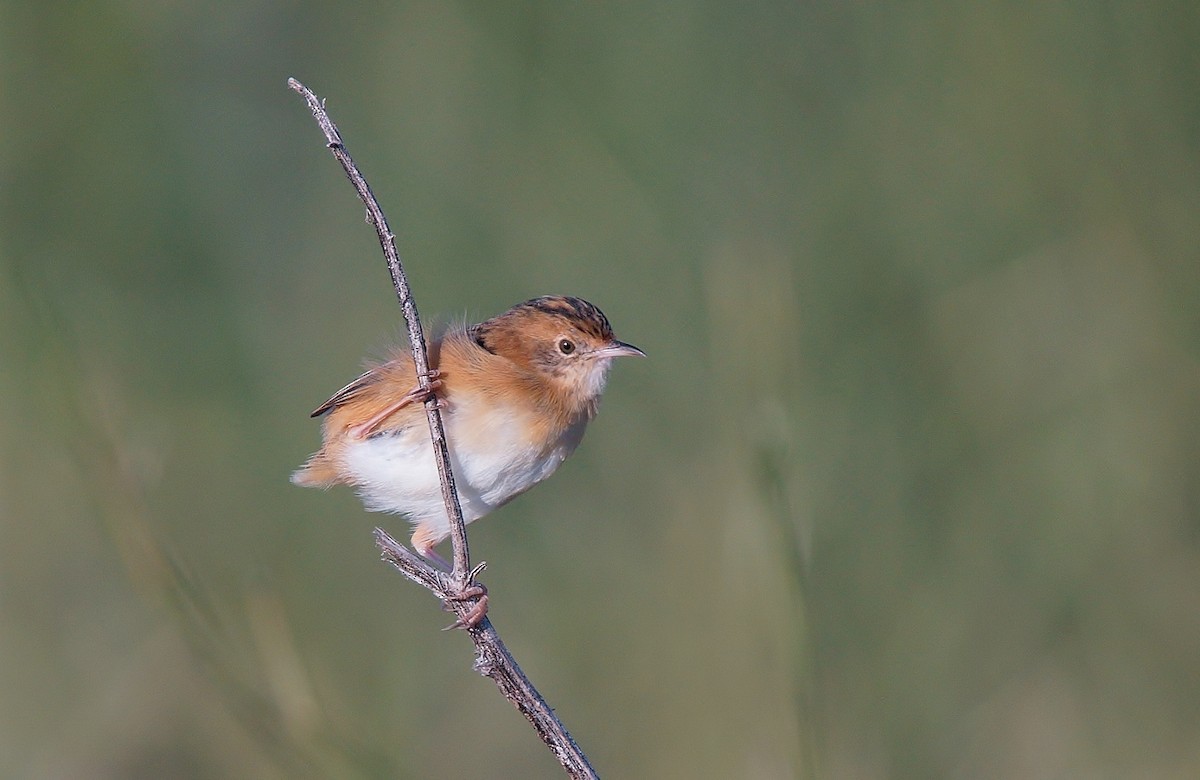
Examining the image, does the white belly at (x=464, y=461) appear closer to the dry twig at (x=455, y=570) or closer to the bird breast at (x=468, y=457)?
the bird breast at (x=468, y=457)

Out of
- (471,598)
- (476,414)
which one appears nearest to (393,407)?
(476,414)

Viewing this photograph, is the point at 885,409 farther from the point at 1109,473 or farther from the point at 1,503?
the point at 1,503

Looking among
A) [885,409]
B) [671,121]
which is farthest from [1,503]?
[885,409]

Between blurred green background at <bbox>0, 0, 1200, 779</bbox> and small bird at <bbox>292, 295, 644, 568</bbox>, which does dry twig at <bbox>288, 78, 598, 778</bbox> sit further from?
blurred green background at <bbox>0, 0, 1200, 779</bbox>

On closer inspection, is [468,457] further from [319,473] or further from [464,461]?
[319,473]

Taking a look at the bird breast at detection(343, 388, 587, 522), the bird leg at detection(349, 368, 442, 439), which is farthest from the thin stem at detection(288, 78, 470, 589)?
the bird breast at detection(343, 388, 587, 522)

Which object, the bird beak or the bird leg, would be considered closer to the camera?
the bird leg

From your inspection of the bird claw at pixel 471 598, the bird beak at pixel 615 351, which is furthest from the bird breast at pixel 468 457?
the bird claw at pixel 471 598
